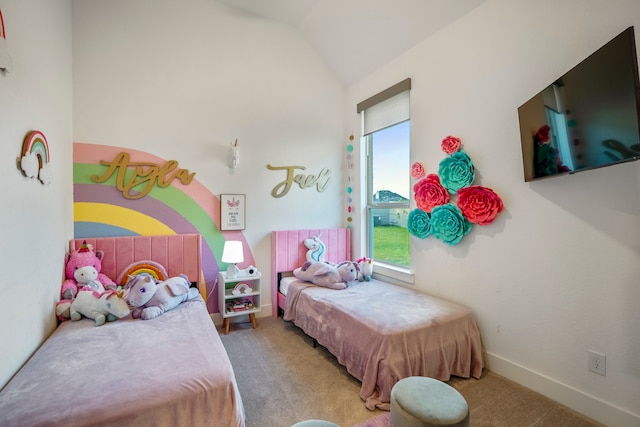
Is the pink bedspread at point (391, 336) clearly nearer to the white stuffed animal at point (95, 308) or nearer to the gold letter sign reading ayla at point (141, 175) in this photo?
the white stuffed animal at point (95, 308)

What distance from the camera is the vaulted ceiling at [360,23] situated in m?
2.62

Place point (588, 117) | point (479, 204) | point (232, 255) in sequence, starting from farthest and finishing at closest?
point (232, 255), point (479, 204), point (588, 117)

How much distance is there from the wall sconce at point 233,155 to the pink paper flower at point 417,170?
5.78ft

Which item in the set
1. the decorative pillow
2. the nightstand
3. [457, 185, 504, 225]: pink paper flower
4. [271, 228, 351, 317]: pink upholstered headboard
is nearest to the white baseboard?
[457, 185, 504, 225]: pink paper flower

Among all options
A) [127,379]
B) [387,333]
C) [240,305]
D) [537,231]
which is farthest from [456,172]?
[127,379]

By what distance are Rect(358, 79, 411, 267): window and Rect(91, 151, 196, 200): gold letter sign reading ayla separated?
2.02 m

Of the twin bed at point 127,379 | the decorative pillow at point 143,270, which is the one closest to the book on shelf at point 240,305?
the decorative pillow at point 143,270

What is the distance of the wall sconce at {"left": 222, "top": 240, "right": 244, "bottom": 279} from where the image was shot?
2.94m

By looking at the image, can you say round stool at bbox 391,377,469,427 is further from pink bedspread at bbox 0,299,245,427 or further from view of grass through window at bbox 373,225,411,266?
view of grass through window at bbox 373,225,411,266

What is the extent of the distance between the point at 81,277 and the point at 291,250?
73.5 inches

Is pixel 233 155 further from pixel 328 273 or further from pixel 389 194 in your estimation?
pixel 389 194

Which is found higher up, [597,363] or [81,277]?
[81,277]

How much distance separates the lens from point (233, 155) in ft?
10.2

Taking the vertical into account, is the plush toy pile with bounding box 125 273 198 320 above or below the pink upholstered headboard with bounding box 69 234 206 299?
below
